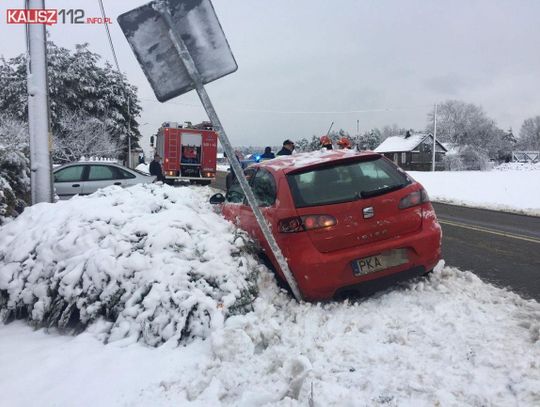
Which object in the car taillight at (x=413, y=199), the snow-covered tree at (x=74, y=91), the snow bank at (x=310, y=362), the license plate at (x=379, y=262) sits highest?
the snow-covered tree at (x=74, y=91)

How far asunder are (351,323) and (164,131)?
68.8 feet

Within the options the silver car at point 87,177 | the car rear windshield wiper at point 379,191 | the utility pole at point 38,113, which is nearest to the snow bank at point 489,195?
the car rear windshield wiper at point 379,191

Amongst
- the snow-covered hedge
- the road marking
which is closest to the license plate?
the snow-covered hedge

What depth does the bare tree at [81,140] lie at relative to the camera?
33312 mm

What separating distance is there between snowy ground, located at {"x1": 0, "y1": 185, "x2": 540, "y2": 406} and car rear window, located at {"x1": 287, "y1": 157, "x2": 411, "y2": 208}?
0.88 metres

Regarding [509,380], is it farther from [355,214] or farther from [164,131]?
[164,131]

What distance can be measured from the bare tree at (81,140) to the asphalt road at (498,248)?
30.1m

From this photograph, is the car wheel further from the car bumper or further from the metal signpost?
the metal signpost

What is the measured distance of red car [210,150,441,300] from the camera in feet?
12.7

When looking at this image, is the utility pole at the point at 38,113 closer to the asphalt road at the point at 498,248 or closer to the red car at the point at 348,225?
the red car at the point at 348,225

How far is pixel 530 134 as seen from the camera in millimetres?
103500

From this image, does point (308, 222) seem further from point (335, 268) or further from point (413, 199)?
point (413, 199)

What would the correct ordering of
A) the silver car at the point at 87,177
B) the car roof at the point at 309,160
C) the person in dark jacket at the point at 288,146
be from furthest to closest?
1. the silver car at the point at 87,177
2. the person in dark jacket at the point at 288,146
3. the car roof at the point at 309,160

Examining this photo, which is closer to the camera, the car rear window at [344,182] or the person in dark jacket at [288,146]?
the car rear window at [344,182]
